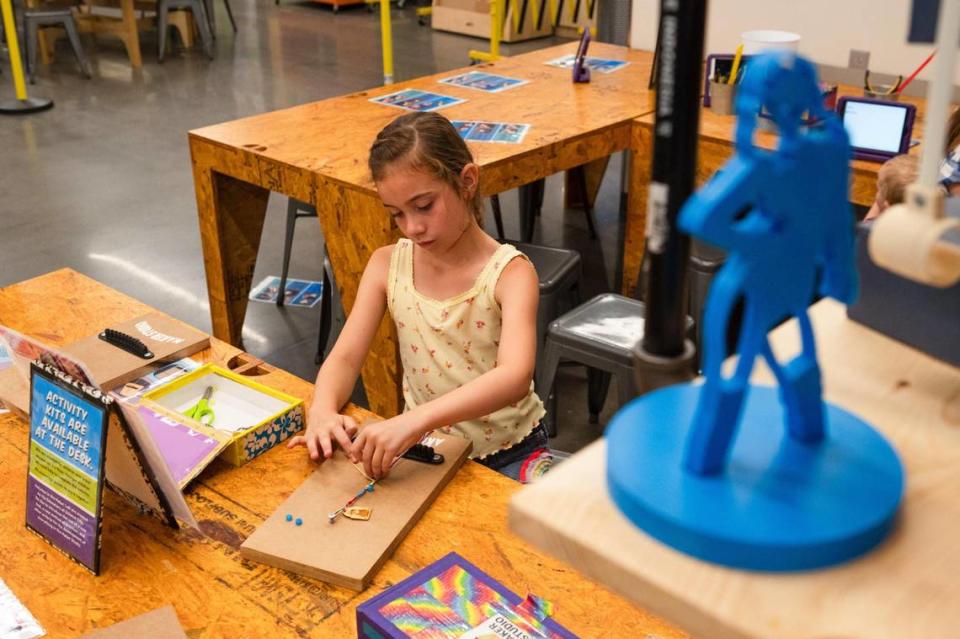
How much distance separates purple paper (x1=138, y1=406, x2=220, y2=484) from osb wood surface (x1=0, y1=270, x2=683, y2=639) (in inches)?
1.8

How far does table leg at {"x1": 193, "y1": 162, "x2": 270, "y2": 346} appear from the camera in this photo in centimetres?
352

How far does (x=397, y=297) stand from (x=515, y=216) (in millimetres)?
3331

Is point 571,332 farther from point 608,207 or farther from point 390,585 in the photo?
point 608,207

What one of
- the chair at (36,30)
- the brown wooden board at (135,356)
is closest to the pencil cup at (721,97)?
the brown wooden board at (135,356)

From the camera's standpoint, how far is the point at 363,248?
9.64ft

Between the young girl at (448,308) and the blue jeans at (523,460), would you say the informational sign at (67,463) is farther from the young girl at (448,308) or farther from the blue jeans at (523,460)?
the blue jeans at (523,460)

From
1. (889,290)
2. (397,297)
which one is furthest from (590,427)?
(889,290)

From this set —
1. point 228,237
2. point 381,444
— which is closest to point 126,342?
point 381,444

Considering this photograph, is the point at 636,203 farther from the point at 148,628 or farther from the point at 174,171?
the point at 174,171

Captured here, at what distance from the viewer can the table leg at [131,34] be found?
885 centimetres

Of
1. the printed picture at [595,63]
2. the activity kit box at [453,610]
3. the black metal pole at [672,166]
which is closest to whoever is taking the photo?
the black metal pole at [672,166]

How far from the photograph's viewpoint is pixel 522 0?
9.52 metres

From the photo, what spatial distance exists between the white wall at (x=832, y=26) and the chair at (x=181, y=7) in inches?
232

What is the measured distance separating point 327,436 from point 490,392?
33 cm
